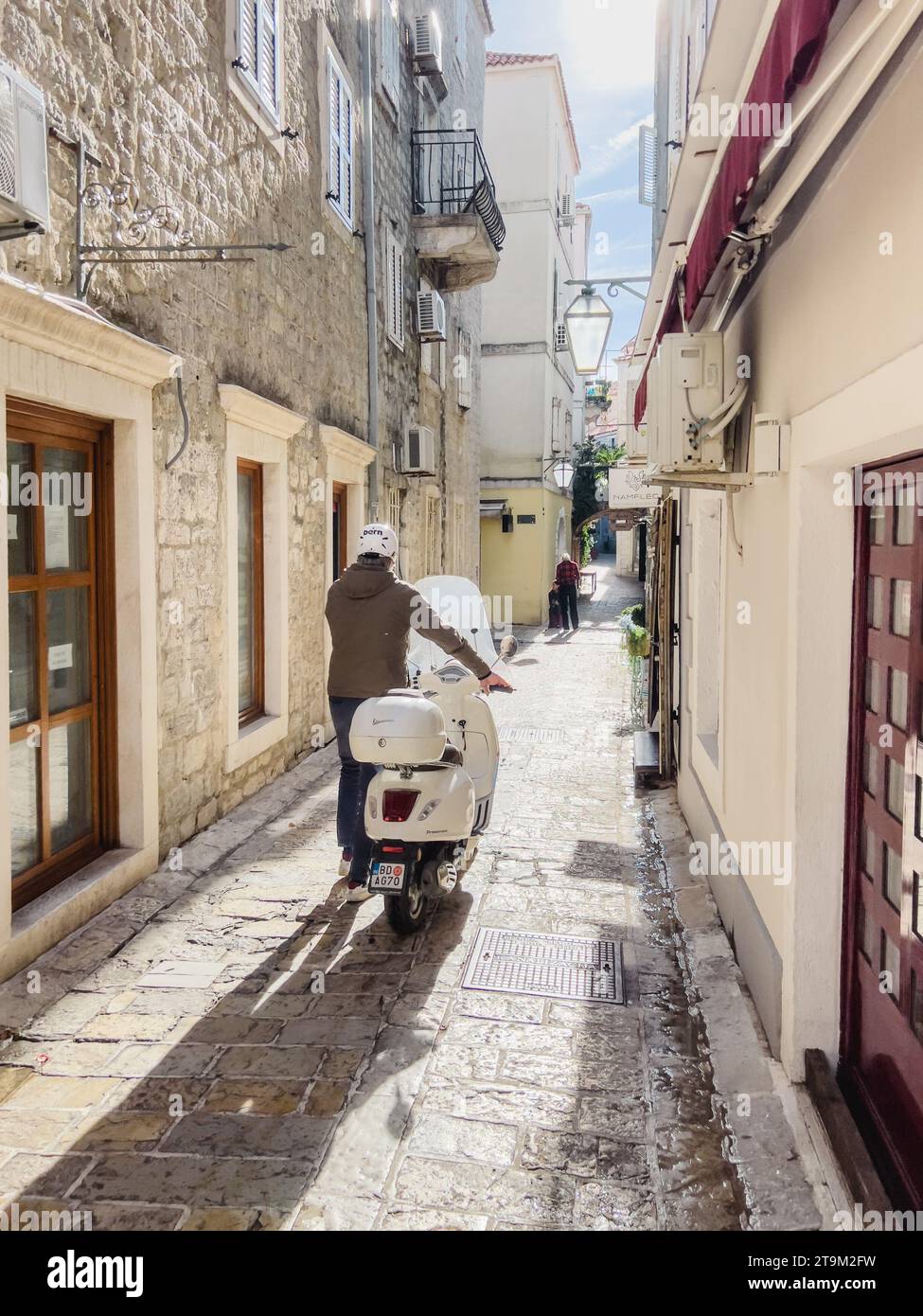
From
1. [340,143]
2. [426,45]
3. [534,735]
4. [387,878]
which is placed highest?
[426,45]

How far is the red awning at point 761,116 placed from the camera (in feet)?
6.86

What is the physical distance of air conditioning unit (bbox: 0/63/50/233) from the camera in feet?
10.7

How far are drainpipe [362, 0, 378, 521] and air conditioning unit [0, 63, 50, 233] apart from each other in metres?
6.69

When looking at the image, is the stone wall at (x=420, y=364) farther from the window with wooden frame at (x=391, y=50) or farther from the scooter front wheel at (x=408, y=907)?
the scooter front wheel at (x=408, y=907)

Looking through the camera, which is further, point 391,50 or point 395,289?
point 395,289

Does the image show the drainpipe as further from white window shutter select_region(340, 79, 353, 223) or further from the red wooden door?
the red wooden door

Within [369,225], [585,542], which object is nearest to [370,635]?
[369,225]

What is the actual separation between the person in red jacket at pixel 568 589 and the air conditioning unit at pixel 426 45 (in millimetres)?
9436

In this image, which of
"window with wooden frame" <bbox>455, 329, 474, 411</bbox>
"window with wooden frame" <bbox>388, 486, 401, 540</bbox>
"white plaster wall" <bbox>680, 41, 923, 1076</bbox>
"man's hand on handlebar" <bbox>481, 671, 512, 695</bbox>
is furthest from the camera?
"window with wooden frame" <bbox>455, 329, 474, 411</bbox>

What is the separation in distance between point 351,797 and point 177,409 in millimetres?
2332

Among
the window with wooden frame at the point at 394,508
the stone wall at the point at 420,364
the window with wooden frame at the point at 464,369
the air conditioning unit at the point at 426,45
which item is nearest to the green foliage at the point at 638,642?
the stone wall at the point at 420,364

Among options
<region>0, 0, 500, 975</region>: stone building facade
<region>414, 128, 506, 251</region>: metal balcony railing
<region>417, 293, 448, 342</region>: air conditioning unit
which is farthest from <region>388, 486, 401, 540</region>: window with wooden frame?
<region>414, 128, 506, 251</region>: metal balcony railing

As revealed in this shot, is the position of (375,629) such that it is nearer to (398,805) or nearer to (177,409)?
(398,805)

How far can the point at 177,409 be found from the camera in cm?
545
